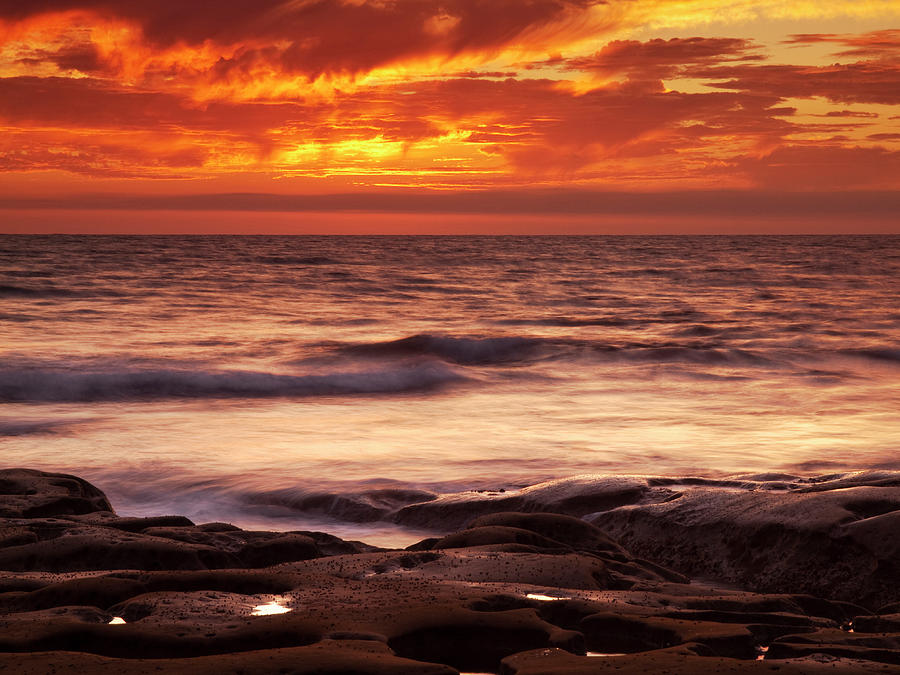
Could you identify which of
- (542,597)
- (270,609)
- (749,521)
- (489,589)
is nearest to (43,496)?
(270,609)

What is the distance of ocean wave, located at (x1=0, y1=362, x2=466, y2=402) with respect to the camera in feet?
54.5

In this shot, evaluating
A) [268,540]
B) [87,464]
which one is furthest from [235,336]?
[268,540]

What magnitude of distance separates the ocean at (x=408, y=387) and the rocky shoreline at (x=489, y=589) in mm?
1908

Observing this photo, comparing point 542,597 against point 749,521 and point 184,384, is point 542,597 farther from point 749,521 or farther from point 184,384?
point 184,384

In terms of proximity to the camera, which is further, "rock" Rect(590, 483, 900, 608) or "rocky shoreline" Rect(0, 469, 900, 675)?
"rock" Rect(590, 483, 900, 608)

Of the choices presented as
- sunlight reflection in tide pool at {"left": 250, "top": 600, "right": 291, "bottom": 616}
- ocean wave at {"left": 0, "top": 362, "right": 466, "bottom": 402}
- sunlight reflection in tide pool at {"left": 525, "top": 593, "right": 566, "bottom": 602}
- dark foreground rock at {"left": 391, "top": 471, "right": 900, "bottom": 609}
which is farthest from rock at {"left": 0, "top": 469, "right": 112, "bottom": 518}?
ocean wave at {"left": 0, "top": 362, "right": 466, "bottom": 402}

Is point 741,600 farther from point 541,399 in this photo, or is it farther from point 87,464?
point 541,399

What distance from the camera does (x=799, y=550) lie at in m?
6.06

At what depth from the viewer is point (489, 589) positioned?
4715 mm

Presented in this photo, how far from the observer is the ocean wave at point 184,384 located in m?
16.6

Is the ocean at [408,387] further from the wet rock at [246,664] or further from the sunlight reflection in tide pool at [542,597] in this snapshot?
the wet rock at [246,664]

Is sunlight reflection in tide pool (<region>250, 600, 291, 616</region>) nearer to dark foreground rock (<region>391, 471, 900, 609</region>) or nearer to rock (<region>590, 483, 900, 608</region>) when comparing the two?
dark foreground rock (<region>391, 471, 900, 609</region>)

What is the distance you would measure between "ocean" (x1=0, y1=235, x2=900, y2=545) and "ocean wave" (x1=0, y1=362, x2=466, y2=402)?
60 millimetres

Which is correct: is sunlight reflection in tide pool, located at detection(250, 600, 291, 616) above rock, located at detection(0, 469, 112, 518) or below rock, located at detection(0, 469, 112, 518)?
above
